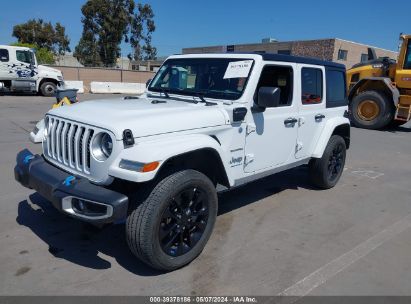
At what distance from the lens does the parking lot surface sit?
298 centimetres

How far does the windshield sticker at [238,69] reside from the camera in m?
3.88

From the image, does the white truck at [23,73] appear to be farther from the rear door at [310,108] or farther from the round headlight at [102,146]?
the round headlight at [102,146]

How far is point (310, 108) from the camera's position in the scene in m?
4.80

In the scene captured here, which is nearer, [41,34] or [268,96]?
[268,96]

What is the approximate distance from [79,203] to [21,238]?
120cm

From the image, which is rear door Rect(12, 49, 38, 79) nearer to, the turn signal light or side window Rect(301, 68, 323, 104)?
side window Rect(301, 68, 323, 104)

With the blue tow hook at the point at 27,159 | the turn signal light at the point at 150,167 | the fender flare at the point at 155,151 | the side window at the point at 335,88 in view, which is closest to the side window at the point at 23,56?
the blue tow hook at the point at 27,159

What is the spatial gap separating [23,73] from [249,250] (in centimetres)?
1854

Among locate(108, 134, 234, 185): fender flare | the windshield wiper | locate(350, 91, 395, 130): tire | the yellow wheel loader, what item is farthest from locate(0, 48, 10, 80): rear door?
locate(108, 134, 234, 185): fender flare

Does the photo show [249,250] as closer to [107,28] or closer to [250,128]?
[250,128]

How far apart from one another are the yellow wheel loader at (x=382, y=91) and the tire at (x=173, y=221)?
10076mm

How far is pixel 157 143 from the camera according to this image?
2973mm

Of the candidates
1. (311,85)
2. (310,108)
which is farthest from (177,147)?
(311,85)

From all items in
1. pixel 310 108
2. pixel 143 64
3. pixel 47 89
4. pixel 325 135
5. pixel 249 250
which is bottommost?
pixel 249 250
